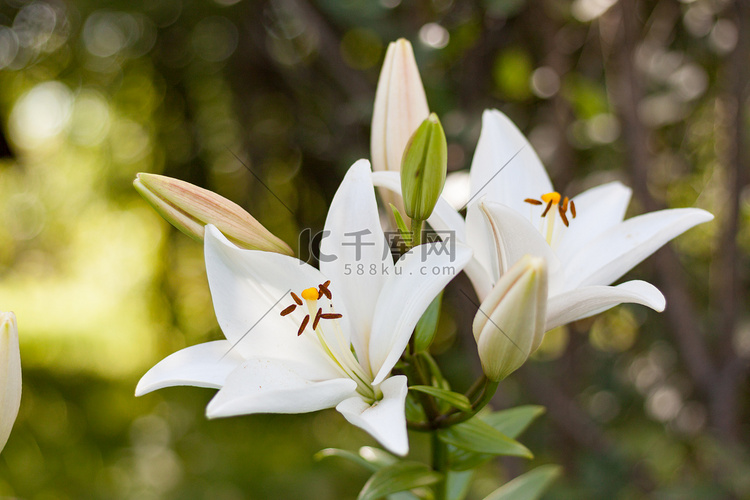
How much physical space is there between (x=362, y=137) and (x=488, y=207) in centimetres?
64

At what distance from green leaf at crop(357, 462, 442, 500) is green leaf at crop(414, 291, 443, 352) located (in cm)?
8

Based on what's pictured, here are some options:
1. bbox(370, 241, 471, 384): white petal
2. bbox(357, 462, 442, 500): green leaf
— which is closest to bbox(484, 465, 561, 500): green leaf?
bbox(357, 462, 442, 500): green leaf

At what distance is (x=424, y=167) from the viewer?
351 millimetres

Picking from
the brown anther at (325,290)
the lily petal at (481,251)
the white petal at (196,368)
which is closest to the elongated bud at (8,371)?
the white petal at (196,368)

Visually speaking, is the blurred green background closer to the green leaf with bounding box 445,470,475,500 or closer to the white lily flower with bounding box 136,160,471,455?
the white lily flower with bounding box 136,160,471,455

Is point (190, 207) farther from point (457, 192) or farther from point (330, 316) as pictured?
point (457, 192)

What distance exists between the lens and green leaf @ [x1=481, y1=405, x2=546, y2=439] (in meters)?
0.49

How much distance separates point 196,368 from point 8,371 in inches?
4.4

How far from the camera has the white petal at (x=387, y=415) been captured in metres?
0.28

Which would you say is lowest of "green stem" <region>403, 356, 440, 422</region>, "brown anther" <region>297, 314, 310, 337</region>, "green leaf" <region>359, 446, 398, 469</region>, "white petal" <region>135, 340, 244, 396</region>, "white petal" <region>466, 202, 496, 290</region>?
"green leaf" <region>359, 446, 398, 469</region>

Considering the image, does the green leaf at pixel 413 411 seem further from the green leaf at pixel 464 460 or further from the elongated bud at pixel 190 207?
the elongated bud at pixel 190 207

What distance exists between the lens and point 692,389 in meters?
1.04

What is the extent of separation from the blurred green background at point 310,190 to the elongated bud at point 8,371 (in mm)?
258

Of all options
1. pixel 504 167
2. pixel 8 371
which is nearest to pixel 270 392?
pixel 8 371
